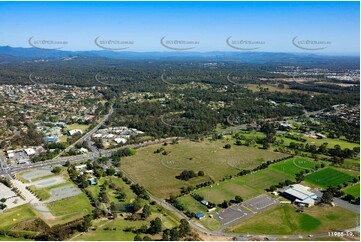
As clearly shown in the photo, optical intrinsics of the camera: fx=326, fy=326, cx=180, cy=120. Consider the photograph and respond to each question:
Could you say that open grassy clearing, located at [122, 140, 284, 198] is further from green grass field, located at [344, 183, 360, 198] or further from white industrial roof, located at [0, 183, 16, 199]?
white industrial roof, located at [0, 183, 16, 199]

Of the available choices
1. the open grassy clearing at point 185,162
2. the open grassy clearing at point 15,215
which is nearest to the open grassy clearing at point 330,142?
the open grassy clearing at point 185,162

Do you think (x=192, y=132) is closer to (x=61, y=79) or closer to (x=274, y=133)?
(x=274, y=133)

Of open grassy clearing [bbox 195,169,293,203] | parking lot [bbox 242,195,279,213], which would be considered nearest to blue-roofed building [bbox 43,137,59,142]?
open grassy clearing [bbox 195,169,293,203]

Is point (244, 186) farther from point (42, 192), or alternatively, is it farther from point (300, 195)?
point (42, 192)

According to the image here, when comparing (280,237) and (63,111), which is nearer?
(280,237)

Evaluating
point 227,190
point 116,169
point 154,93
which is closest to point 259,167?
point 227,190
